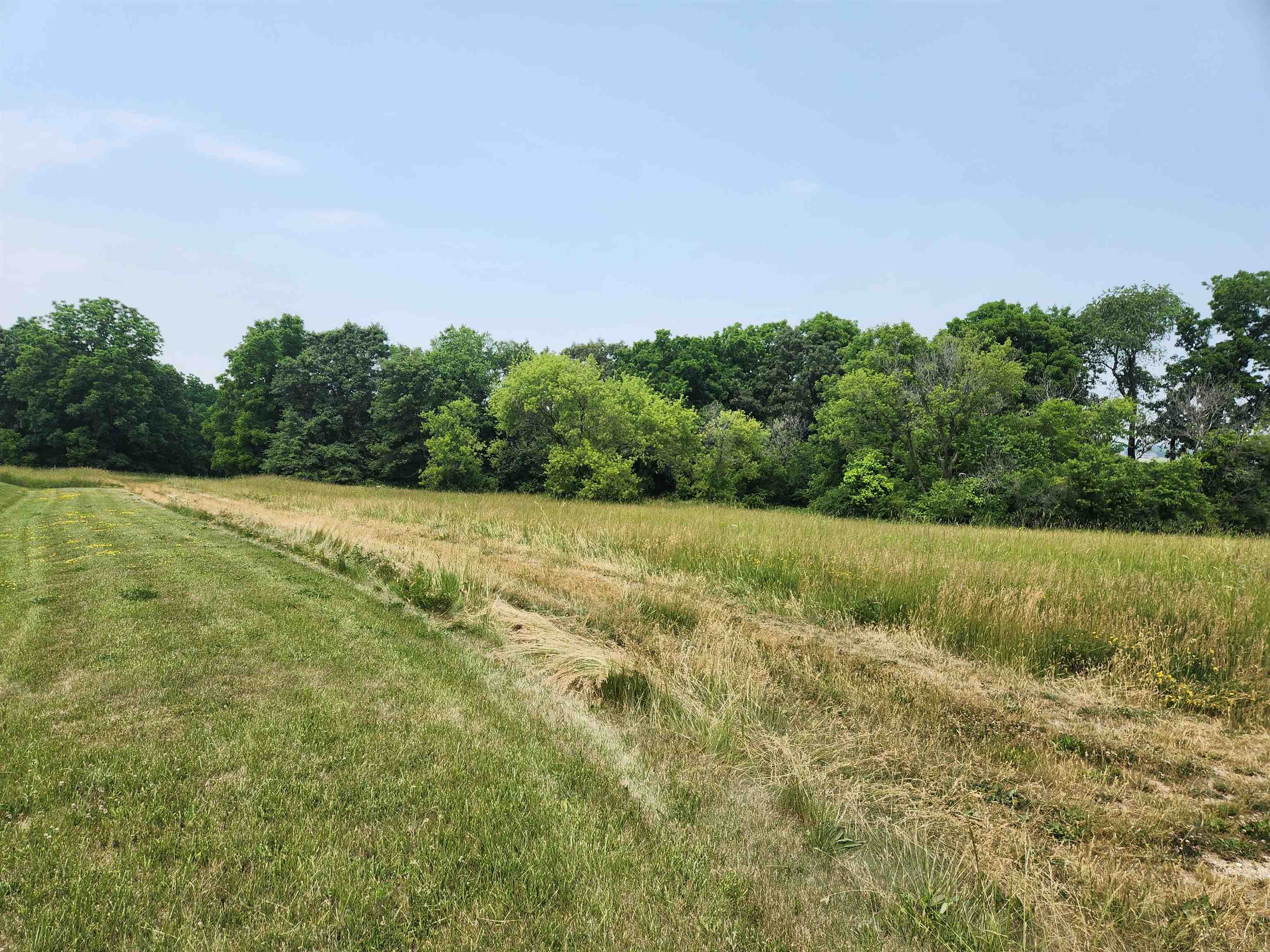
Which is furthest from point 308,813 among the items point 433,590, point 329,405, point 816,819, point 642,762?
point 329,405

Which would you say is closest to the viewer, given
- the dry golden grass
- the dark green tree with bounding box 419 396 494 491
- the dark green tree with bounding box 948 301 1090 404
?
the dry golden grass

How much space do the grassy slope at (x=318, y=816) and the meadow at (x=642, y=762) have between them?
0.07 ft

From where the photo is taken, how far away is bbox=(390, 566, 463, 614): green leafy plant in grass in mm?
8625

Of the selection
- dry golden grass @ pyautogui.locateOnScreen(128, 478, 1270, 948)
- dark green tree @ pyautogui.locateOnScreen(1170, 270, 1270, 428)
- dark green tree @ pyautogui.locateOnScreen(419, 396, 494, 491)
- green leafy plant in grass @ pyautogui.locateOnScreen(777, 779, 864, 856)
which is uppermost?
dark green tree @ pyautogui.locateOnScreen(1170, 270, 1270, 428)

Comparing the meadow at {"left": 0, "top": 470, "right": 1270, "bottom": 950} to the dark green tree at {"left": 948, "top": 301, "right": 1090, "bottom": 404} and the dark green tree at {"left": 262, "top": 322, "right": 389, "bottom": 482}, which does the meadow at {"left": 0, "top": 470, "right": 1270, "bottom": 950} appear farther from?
the dark green tree at {"left": 262, "top": 322, "right": 389, "bottom": 482}

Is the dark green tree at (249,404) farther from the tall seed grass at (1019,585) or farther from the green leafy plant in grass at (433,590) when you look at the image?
Answer: the green leafy plant in grass at (433,590)

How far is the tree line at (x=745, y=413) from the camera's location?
87.8 ft

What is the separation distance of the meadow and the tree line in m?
21.4

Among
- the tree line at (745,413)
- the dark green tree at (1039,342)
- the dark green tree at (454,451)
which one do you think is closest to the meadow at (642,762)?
the tree line at (745,413)

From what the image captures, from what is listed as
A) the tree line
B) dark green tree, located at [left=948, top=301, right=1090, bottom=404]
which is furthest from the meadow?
dark green tree, located at [left=948, top=301, right=1090, bottom=404]

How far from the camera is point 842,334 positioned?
159 ft

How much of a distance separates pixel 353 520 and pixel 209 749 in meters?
16.2

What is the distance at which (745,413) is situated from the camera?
47625 millimetres

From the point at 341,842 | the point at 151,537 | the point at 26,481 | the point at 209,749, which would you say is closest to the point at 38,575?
the point at 151,537
